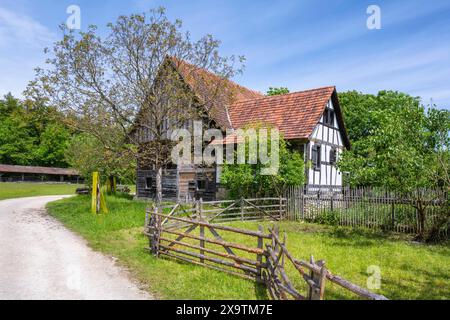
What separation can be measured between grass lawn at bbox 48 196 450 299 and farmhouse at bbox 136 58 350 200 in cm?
704

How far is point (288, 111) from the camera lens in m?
23.5

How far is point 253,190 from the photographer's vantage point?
20.8 metres

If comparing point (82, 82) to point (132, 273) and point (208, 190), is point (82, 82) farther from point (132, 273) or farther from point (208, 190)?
point (132, 273)

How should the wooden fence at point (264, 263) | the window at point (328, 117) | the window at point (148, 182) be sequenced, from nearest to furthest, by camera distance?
the wooden fence at point (264, 263), the window at point (328, 117), the window at point (148, 182)

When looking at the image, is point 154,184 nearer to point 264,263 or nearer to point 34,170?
point 264,263

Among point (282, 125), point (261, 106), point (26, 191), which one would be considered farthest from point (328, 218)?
point (26, 191)

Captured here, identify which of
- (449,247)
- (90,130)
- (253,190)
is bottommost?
(449,247)

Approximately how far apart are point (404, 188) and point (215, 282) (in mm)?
8821

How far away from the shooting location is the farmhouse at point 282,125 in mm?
20750

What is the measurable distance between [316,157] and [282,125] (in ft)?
9.95

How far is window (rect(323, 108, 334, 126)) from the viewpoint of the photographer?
76.2 ft

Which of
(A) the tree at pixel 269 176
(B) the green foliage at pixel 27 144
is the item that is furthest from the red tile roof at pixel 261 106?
(B) the green foliage at pixel 27 144

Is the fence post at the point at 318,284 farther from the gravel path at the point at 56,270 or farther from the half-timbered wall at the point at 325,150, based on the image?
the half-timbered wall at the point at 325,150
